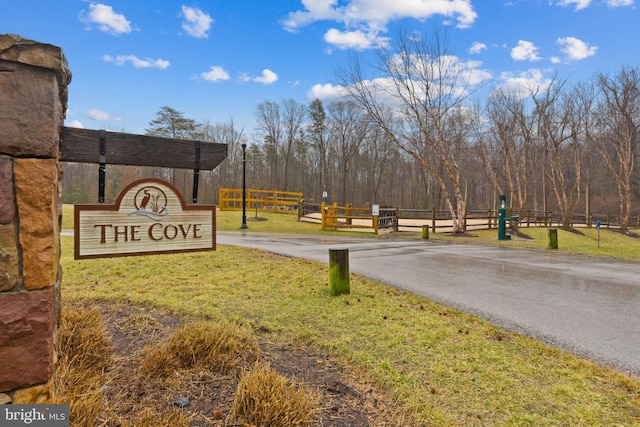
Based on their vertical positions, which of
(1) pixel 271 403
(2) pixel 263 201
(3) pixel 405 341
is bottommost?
(3) pixel 405 341

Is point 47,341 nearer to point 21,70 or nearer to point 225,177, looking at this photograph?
point 21,70

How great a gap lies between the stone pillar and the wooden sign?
69cm

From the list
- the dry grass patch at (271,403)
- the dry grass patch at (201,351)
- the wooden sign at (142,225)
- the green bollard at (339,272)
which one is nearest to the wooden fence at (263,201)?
the green bollard at (339,272)

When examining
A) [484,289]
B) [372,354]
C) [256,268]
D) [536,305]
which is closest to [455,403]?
[372,354]

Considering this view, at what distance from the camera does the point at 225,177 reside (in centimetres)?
4009

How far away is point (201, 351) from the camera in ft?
9.39

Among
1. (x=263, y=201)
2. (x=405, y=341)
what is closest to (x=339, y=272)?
(x=405, y=341)

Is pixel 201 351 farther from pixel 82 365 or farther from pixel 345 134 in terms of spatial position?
pixel 345 134

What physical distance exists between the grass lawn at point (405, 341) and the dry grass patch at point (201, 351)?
1.97ft

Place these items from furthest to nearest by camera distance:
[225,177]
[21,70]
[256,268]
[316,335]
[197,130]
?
[225,177]
[197,130]
[256,268]
[316,335]
[21,70]

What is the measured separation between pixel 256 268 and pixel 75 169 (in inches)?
1979

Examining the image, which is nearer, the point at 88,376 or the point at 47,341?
the point at 47,341

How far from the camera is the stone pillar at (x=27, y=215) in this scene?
5.27ft

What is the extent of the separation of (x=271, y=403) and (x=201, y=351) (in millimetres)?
1007
